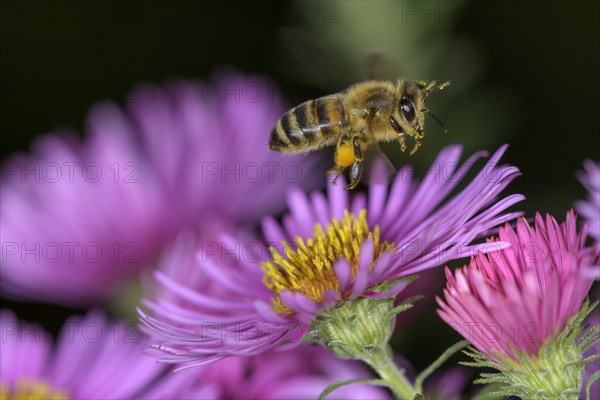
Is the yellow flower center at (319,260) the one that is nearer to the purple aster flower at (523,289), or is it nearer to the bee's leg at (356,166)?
the bee's leg at (356,166)

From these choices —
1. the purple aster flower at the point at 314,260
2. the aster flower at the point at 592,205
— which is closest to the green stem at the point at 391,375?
the purple aster flower at the point at 314,260

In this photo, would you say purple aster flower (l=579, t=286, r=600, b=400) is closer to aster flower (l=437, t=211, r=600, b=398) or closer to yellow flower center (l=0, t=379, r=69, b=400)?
aster flower (l=437, t=211, r=600, b=398)

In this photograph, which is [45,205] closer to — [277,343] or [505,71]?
[277,343]

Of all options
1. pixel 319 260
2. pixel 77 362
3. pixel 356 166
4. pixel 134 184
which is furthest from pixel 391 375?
pixel 134 184

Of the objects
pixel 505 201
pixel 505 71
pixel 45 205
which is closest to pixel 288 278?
pixel 505 201

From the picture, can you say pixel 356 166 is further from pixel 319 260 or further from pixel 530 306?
pixel 530 306

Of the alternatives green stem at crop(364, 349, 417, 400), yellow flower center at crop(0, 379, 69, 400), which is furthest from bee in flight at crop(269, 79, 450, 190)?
yellow flower center at crop(0, 379, 69, 400)
